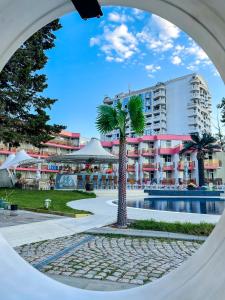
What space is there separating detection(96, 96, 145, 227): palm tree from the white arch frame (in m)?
6.64

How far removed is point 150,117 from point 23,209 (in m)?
73.7

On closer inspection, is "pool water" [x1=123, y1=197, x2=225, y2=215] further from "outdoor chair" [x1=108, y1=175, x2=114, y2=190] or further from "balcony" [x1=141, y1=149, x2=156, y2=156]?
"balcony" [x1=141, y1=149, x2=156, y2=156]

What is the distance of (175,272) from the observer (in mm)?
2467

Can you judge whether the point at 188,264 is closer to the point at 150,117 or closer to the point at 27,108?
the point at 27,108

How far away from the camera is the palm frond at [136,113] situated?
9148mm

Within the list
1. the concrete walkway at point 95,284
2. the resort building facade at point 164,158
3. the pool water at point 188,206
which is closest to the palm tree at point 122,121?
the concrete walkway at point 95,284

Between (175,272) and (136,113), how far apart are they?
7.09 metres

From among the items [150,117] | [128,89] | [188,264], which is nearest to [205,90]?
[150,117]

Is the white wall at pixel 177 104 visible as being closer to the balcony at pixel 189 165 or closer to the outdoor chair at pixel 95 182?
the balcony at pixel 189 165

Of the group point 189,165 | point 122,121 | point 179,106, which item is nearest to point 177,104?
point 179,106

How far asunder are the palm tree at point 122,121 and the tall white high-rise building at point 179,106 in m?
66.0

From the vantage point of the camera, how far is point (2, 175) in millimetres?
29922

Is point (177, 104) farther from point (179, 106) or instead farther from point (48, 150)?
point (48, 150)

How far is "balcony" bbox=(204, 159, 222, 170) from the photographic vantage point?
5397 centimetres
